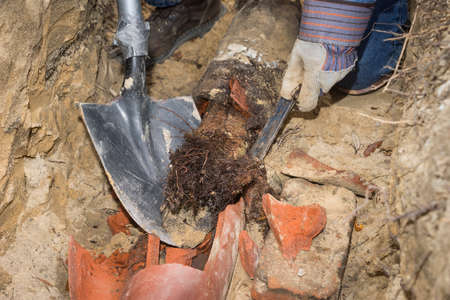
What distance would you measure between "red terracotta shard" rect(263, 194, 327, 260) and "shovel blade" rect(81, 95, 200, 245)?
58cm

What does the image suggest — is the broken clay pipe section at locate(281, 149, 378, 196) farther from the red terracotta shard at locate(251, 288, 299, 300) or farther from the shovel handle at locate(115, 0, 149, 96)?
the shovel handle at locate(115, 0, 149, 96)

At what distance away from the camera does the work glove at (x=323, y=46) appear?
62.1 inches

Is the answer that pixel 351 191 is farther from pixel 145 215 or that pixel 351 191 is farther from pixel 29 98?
pixel 29 98

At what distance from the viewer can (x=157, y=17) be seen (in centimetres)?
269

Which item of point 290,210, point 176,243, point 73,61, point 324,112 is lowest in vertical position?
point 176,243

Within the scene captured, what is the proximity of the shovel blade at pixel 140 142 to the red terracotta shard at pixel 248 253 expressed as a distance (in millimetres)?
376

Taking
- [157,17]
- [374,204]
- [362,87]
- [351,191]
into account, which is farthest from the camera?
[157,17]

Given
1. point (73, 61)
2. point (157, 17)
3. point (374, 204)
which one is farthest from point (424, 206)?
point (157, 17)

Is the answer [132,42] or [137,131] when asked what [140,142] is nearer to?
[137,131]

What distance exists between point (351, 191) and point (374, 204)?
13 centimetres

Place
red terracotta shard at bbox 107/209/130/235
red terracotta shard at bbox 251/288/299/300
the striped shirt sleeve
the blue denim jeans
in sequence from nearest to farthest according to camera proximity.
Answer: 1. red terracotta shard at bbox 251/288/299/300
2. the striped shirt sleeve
3. red terracotta shard at bbox 107/209/130/235
4. the blue denim jeans

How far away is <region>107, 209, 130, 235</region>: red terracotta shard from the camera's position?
1889 mm

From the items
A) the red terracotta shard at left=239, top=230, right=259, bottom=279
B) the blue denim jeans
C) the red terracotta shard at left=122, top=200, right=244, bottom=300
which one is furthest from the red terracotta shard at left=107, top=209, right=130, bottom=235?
the blue denim jeans

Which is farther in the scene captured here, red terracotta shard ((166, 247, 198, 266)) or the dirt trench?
red terracotta shard ((166, 247, 198, 266))
